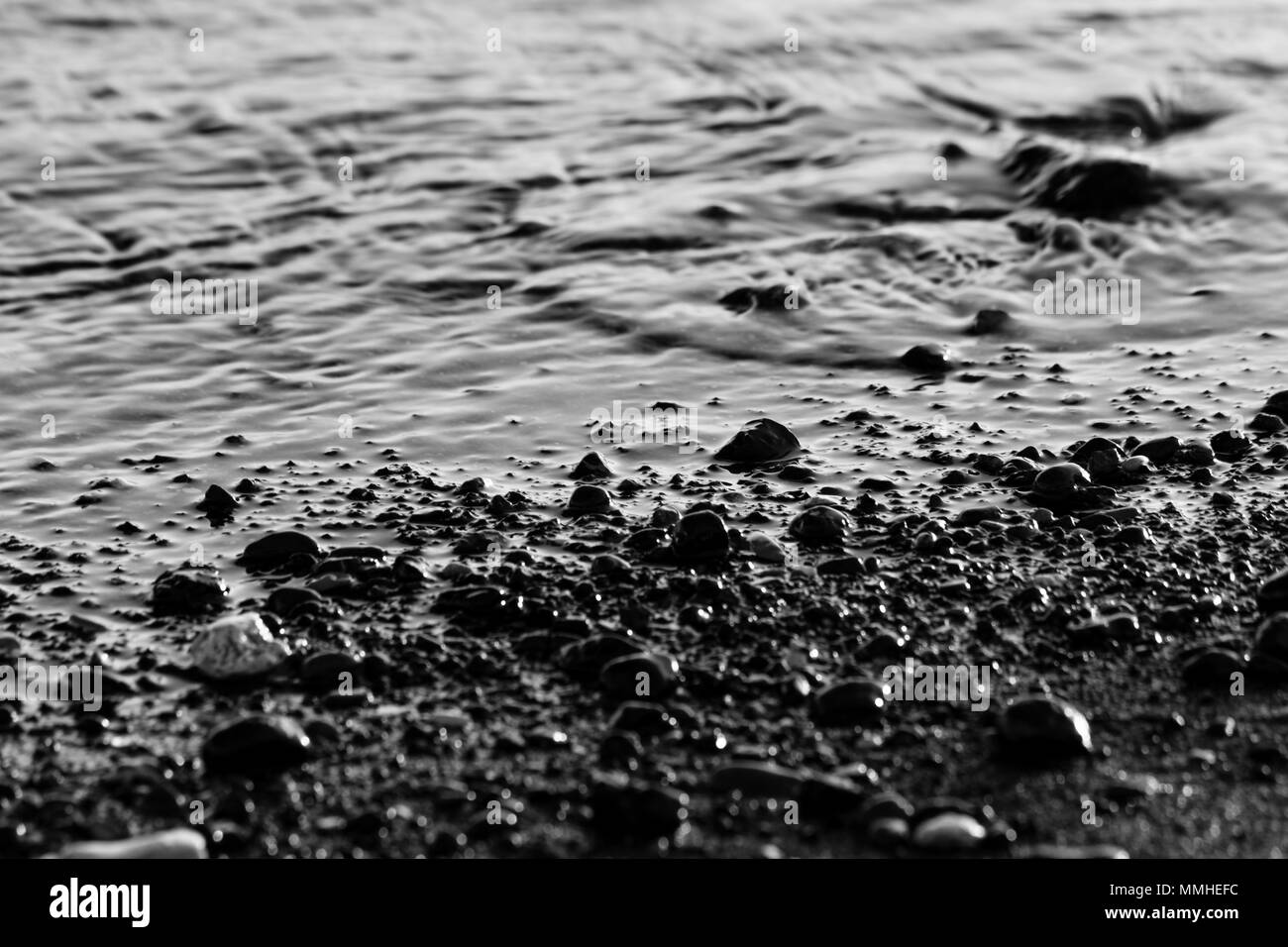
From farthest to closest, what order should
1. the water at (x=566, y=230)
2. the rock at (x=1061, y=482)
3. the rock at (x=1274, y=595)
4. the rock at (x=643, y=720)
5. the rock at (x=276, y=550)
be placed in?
the water at (x=566, y=230), the rock at (x=1061, y=482), the rock at (x=276, y=550), the rock at (x=1274, y=595), the rock at (x=643, y=720)

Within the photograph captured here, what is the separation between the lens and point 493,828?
4.17 meters

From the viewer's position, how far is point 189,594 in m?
5.51

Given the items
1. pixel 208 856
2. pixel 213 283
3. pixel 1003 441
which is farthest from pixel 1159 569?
pixel 213 283

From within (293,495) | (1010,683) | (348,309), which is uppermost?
(348,309)

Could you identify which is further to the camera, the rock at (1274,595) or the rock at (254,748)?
the rock at (1274,595)

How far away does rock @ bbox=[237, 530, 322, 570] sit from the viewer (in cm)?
582

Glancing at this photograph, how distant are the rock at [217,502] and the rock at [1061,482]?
335 centimetres

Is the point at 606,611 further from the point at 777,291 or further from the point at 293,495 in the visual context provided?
the point at 777,291

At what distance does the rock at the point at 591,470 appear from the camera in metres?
6.63

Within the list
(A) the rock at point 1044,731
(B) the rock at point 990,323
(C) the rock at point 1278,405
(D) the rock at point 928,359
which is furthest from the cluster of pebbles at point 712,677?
(B) the rock at point 990,323

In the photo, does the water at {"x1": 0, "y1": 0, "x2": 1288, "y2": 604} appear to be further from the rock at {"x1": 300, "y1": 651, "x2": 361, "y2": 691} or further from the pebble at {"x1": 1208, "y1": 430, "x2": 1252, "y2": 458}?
the rock at {"x1": 300, "y1": 651, "x2": 361, "y2": 691}

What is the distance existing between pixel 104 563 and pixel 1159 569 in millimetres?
3985

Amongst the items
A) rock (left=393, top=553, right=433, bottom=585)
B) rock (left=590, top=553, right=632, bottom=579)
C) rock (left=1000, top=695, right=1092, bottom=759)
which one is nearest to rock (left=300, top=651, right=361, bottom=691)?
rock (left=393, top=553, right=433, bottom=585)

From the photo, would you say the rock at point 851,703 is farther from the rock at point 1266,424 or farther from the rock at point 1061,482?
the rock at point 1266,424
